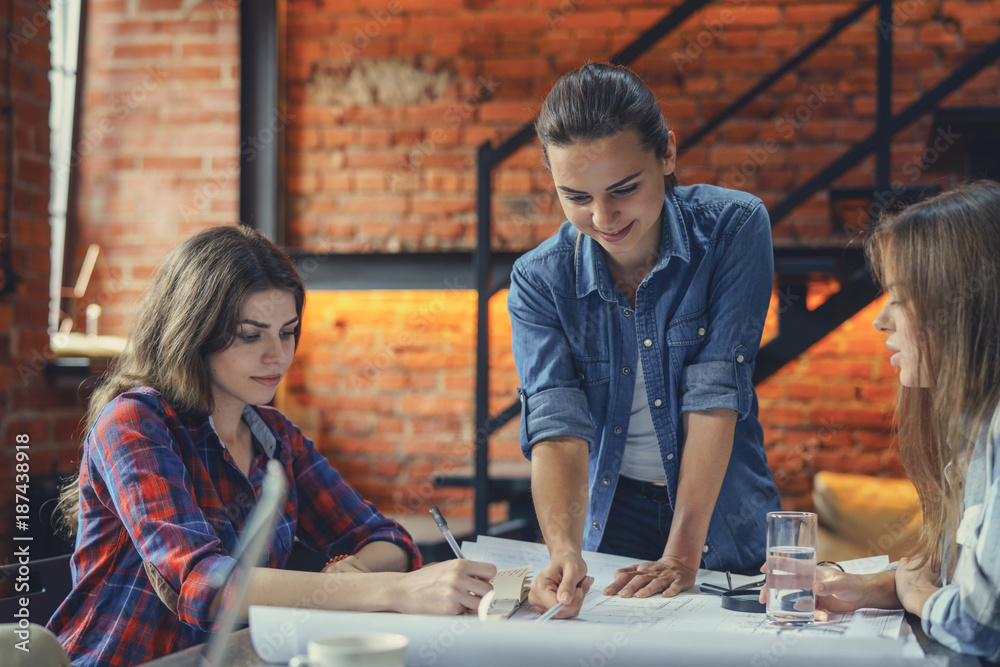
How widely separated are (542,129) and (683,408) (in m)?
0.46

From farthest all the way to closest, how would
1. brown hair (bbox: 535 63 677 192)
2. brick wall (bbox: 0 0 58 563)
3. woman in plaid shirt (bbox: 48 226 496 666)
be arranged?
1. brick wall (bbox: 0 0 58 563)
2. brown hair (bbox: 535 63 677 192)
3. woman in plaid shirt (bbox: 48 226 496 666)

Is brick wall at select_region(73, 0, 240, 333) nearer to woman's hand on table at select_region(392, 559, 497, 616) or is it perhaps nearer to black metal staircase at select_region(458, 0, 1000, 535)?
black metal staircase at select_region(458, 0, 1000, 535)

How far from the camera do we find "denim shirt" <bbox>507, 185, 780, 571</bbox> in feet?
4.27

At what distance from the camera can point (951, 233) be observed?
3.27 feet

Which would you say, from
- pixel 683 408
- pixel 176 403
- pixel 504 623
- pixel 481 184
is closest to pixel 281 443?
pixel 176 403

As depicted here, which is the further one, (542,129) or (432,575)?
(542,129)

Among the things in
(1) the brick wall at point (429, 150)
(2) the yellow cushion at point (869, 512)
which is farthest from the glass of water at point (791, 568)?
(1) the brick wall at point (429, 150)

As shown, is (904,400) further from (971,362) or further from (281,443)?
(281,443)

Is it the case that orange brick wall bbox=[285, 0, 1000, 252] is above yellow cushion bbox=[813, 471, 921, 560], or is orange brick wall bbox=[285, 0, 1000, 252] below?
above

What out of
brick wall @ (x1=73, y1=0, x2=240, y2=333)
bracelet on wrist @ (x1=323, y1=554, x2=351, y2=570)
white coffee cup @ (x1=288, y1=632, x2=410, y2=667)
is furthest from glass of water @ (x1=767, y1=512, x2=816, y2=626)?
brick wall @ (x1=73, y1=0, x2=240, y2=333)

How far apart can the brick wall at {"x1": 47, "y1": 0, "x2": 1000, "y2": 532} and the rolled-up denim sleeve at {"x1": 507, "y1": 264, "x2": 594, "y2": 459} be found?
2040 mm

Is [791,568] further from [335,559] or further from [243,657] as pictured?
[335,559]

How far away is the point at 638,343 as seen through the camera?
1.34 m

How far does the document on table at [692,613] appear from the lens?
915 mm
